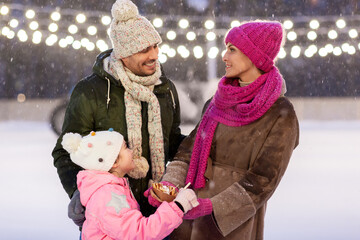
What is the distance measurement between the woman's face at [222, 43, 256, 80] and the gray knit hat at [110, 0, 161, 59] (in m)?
0.40

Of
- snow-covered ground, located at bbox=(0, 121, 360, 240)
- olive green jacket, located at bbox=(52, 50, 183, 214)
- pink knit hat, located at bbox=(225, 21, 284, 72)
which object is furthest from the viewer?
Answer: snow-covered ground, located at bbox=(0, 121, 360, 240)

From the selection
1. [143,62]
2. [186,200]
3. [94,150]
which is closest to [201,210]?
[186,200]

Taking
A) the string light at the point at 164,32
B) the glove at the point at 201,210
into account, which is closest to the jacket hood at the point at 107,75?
the glove at the point at 201,210

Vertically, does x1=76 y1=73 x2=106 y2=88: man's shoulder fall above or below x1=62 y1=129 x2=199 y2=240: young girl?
above

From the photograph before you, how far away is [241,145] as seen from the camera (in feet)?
6.93

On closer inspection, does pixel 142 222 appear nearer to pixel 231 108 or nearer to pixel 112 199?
pixel 112 199

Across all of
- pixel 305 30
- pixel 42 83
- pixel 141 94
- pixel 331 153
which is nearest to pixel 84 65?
pixel 42 83

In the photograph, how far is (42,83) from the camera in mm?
10703

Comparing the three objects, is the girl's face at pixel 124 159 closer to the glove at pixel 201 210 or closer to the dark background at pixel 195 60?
the glove at pixel 201 210

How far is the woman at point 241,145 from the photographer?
6.59 ft

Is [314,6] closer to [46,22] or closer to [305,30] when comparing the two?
[305,30]

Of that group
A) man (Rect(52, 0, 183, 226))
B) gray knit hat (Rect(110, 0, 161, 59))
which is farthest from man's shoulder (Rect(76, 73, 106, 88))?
gray knit hat (Rect(110, 0, 161, 59))

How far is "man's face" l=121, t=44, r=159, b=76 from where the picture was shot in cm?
239

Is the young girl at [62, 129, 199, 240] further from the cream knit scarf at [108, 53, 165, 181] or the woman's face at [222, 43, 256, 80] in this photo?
the woman's face at [222, 43, 256, 80]
